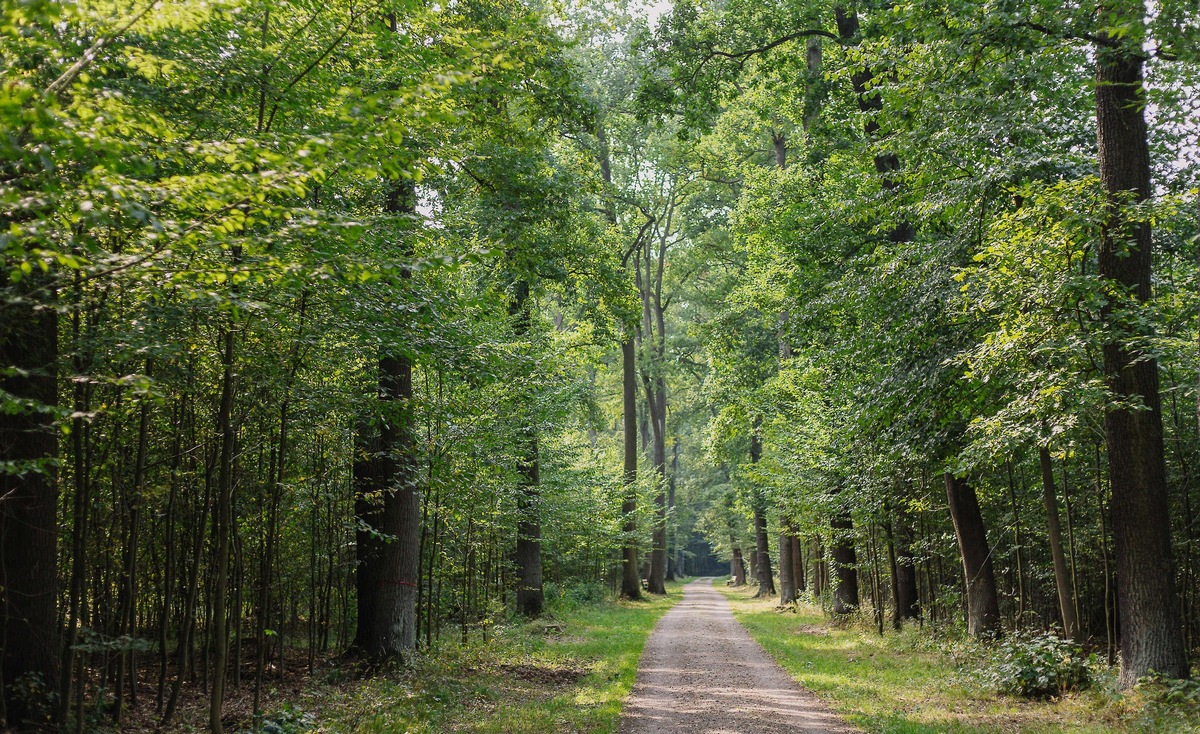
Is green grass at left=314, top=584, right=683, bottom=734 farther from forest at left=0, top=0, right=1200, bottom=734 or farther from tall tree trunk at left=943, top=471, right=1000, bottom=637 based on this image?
tall tree trunk at left=943, top=471, right=1000, bottom=637

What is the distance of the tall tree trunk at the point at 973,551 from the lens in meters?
12.5

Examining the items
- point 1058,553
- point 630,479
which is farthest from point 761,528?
point 1058,553

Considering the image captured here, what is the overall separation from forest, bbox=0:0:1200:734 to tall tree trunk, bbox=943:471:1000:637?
8 centimetres

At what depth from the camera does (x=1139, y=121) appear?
28.3ft

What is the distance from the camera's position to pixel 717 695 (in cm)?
1001

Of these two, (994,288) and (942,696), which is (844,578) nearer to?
(942,696)

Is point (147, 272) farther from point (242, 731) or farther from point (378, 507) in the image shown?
point (378, 507)

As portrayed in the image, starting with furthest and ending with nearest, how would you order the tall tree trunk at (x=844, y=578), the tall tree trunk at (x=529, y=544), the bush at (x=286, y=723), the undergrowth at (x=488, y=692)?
the tall tree trunk at (x=844, y=578) → the tall tree trunk at (x=529, y=544) → the undergrowth at (x=488, y=692) → the bush at (x=286, y=723)

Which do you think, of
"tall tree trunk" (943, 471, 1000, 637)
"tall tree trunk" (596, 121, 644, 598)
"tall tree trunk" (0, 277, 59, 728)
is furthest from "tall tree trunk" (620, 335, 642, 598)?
"tall tree trunk" (0, 277, 59, 728)

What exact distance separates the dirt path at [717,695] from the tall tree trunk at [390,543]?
3468 millimetres

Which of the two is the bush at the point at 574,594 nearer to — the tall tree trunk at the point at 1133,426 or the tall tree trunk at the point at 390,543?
the tall tree trunk at the point at 390,543

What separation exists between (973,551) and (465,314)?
31.2 ft

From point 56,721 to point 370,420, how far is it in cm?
355

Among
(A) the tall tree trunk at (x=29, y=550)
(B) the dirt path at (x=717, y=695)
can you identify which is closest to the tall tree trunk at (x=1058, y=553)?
(B) the dirt path at (x=717, y=695)
